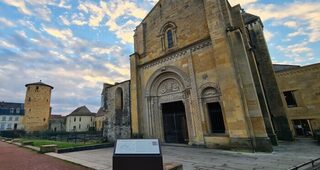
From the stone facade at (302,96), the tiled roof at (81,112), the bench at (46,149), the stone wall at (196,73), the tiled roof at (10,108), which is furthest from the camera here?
the tiled roof at (81,112)

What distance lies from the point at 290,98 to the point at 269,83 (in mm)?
6055

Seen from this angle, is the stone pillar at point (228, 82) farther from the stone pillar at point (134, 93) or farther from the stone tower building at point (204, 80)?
the stone pillar at point (134, 93)

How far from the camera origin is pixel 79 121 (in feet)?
191

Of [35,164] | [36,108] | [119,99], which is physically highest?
[36,108]

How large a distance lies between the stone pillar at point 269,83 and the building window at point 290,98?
18.7ft

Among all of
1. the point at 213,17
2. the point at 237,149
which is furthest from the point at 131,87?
the point at 237,149

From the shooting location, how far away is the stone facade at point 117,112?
15.3 meters

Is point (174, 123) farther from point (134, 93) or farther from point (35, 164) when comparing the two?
point (35, 164)

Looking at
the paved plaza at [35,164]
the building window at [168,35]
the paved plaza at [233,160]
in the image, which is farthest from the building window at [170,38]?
the paved plaza at [35,164]

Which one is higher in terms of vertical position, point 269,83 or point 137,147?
point 269,83

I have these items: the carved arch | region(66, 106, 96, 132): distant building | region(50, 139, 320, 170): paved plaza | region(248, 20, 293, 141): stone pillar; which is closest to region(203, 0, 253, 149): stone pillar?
region(50, 139, 320, 170): paved plaza

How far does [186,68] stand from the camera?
12.0m

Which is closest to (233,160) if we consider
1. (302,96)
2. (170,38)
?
(170,38)

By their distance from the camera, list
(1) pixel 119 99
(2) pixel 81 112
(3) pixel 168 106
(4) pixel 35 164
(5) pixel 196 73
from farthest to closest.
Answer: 1. (2) pixel 81 112
2. (1) pixel 119 99
3. (3) pixel 168 106
4. (5) pixel 196 73
5. (4) pixel 35 164
